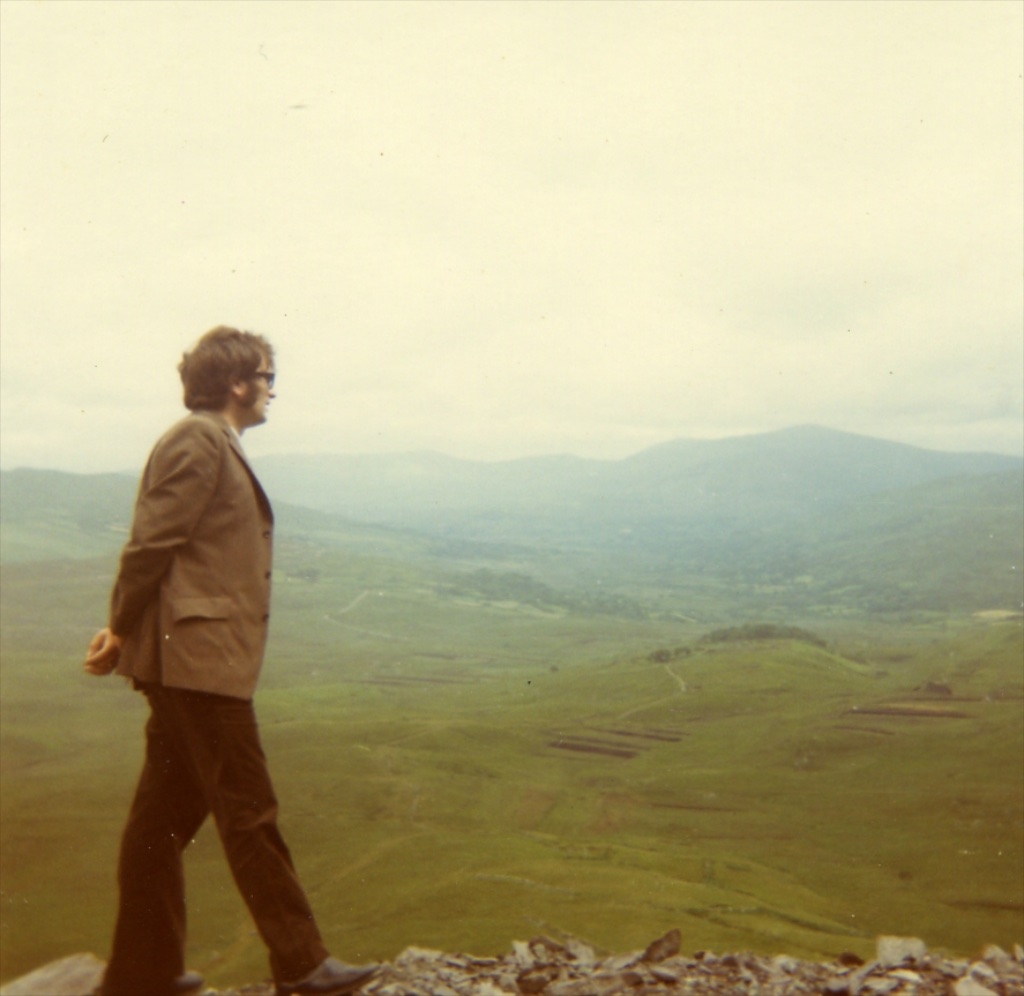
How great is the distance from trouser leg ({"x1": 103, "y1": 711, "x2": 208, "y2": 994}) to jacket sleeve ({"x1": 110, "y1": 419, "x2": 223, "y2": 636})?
83 centimetres

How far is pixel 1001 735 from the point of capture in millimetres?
115188

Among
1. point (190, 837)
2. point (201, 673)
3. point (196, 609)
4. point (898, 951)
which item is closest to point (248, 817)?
point (190, 837)

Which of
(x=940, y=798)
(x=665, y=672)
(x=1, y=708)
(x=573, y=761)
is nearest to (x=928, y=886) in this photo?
(x=940, y=798)

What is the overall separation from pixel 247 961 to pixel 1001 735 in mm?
103414

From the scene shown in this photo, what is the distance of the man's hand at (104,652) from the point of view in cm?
608

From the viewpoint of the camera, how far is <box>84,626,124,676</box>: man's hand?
19.9 feet

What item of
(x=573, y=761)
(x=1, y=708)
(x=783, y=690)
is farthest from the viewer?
(x=783, y=690)

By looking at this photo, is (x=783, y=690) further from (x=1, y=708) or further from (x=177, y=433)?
(x=177, y=433)

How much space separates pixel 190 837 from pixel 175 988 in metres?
0.95

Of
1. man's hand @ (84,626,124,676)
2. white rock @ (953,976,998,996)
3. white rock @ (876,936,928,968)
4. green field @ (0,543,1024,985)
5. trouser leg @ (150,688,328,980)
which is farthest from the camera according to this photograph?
green field @ (0,543,1024,985)

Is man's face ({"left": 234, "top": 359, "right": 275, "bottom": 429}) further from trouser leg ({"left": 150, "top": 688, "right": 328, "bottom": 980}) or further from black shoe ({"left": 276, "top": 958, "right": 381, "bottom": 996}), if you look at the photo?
black shoe ({"left": 276, "top": 958, "right": 381, "bottom": 996})

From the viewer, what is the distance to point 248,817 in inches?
228

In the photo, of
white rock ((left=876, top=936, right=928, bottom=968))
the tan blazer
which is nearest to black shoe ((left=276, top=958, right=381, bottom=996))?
the tan blazer

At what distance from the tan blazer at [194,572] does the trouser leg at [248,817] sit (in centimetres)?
18
